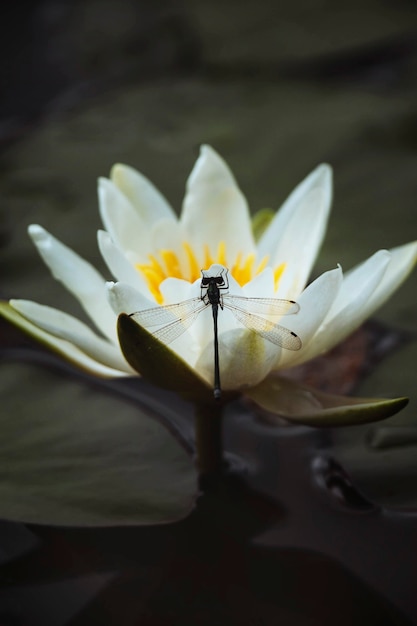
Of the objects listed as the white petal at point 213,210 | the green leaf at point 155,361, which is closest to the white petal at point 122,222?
the white petal at point 213,210

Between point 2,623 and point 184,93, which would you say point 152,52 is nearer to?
point 184,93

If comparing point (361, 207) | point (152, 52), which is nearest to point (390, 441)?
point (361, 207)

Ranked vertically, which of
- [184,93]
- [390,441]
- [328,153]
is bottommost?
[390,441]

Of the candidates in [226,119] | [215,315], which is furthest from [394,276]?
[226,119]

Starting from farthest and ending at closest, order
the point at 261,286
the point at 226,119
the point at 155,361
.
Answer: the point at 226,119 < the point at 261,286 < the point at 155,361

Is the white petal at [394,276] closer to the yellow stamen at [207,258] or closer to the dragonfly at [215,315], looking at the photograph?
the dragonfly at [215,315]

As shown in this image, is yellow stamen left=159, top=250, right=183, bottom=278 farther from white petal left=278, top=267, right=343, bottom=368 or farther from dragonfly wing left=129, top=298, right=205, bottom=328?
white petal left=278, top=267, right=343, bottom=368

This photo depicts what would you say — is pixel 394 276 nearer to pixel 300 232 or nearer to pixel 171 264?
pixel 300 232
